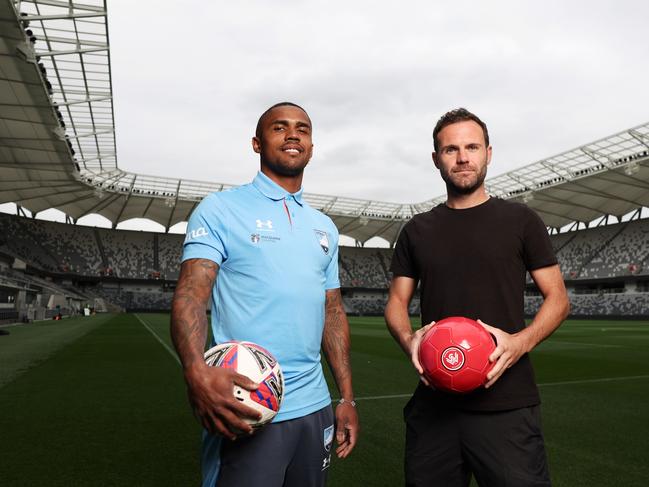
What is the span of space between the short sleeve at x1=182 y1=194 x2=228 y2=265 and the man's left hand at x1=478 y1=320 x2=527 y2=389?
3.78ft

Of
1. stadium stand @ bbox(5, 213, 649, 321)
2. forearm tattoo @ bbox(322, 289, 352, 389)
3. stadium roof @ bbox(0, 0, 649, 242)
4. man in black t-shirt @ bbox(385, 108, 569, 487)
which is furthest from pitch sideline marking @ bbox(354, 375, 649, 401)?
stadium stand @ bbox(5, 213, 649, 321)

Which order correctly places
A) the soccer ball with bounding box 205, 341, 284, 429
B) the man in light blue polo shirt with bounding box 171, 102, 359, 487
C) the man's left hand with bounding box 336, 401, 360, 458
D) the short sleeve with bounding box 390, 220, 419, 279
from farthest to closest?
the short sleeve with bounding box 390, 220, 419, 279 → the man's left hand with bounding box 336, 401, 360, 458 → the man in light blue polo shirt with bounding box 171, 102, 359, 487 → the soccer ball with bounding box 205, 341, 284, 429

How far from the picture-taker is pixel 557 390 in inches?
296

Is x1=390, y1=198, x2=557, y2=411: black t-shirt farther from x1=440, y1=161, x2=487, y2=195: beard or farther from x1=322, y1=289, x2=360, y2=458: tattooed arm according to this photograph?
x1=322, y1=289, x2=360, y2=458: tattooed arm

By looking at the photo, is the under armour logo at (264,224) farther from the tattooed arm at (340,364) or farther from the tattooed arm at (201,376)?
the tattooed arm at (340,364)

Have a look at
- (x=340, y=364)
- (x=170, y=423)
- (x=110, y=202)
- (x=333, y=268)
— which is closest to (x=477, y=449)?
(x=340, y=364)

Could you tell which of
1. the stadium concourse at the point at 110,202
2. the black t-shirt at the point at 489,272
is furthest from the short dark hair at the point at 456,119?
the stadium concourse at the point at 110,202

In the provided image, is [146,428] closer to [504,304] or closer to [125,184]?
[504,304]

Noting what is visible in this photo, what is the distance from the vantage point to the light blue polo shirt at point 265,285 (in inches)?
79.1

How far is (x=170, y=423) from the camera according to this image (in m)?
5.41

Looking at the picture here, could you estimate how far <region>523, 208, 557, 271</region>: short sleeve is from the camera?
2314 mm

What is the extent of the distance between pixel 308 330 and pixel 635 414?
5.57 meters

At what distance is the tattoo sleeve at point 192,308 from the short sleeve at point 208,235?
3 cm

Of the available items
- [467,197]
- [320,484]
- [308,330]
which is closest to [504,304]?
[467,197]
